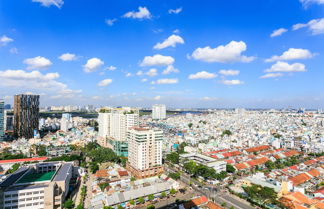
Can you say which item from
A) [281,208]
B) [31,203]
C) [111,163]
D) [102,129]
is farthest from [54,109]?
[281,208]

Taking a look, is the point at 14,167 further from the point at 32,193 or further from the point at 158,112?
the point at 158,112

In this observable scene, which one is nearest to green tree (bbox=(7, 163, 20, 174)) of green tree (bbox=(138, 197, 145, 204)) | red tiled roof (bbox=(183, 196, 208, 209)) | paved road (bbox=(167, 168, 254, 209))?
green tree (bbox=(138, 197, 145, 204))

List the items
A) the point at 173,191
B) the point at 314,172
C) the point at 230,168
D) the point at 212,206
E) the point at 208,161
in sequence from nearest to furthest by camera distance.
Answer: the point at 212,206
the point at 173,191
the point at 314,172
the point at 230,168
the point at 208,161

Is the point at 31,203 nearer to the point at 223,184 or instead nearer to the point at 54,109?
the point at 223,184

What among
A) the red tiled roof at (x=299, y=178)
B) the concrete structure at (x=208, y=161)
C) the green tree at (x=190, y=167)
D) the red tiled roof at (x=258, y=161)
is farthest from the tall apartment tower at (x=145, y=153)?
the red tiled roof at (x=299, y=178)

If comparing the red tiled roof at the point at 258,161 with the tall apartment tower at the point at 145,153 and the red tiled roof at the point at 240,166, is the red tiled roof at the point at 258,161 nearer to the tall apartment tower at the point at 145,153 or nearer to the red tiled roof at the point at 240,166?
the red tiled roof at the point at 240,166

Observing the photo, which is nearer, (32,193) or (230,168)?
(32,193)

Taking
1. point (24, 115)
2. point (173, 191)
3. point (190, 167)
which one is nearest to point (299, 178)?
point (190, 167)
